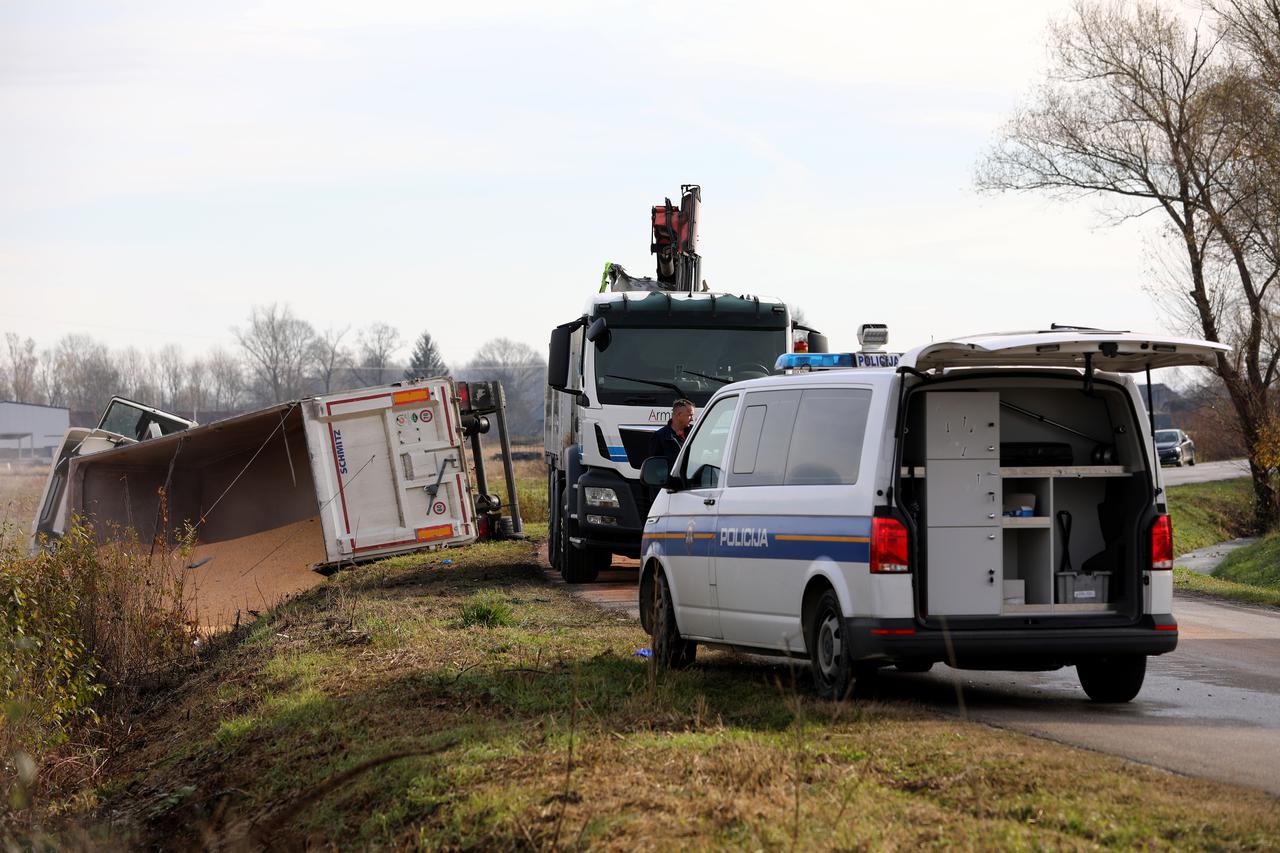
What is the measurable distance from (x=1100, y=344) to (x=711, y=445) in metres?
2.88

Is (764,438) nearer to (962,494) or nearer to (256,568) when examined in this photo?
(962,494)

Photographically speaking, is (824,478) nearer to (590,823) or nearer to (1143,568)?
(1143,568)

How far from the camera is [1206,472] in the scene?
54.6 meters

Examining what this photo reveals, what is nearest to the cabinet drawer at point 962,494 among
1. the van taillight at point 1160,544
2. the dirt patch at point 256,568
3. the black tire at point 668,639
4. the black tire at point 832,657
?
the black tire at point 832,657

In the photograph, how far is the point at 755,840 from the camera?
522cm

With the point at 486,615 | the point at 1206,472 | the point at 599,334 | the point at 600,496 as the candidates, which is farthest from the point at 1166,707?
the point at 1206,472

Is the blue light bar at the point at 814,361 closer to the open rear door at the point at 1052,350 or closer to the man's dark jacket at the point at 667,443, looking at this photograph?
the open rear door at the point at 1052,350

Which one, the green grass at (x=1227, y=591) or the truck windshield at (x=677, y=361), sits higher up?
the truck windshield at (x=677, y=361)

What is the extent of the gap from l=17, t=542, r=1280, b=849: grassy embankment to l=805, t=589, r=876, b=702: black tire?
166 mm

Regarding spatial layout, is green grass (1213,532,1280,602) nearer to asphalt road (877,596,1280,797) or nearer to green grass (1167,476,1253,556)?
green grass (1167,476,1253,556)

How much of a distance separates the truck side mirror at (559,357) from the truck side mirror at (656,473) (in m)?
6.40

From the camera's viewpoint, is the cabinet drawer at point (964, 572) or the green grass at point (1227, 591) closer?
the cabinet drawer at point (964, 572)

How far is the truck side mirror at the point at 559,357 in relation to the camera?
16.8 m

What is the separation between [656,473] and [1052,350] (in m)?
3.24
